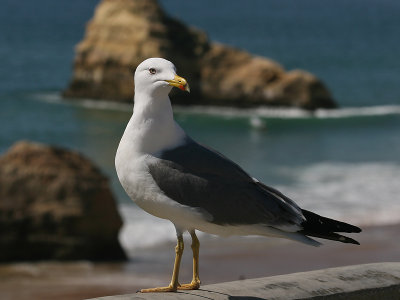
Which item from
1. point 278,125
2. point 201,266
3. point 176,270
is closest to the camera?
point 176,270

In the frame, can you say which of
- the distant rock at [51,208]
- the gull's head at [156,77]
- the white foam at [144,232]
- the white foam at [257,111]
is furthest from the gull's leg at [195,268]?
the white foam at [257,111]

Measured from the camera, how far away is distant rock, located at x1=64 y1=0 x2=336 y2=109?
126 ft

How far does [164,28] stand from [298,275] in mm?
35271

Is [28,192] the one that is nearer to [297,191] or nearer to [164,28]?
[297,191]

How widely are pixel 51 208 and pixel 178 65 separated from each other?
26586mm

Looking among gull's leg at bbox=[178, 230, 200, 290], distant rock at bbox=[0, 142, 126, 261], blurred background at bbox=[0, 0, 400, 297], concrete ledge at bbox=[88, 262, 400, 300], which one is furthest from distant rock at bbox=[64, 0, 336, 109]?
gull's leg at bbox=[178, 230, 200, 290]

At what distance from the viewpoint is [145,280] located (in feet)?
43.8

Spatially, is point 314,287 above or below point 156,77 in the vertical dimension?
below

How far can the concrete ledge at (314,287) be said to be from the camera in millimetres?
4707

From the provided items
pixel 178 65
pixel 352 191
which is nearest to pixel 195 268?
pixel 352 191

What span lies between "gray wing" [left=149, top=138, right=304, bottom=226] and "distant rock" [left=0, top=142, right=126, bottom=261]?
8975 millimetres

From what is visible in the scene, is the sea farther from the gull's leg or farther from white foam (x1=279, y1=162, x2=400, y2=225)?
the gull's leg

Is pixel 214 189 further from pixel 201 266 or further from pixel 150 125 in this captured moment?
pixel 201 266

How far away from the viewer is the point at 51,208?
44.4 feet
